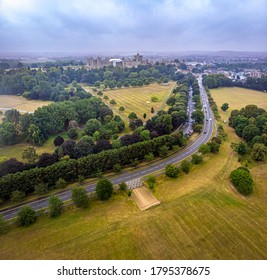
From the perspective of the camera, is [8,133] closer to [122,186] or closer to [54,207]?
[54,207]

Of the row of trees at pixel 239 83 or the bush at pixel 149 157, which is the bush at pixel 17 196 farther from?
the row of trees at pixel 239 83

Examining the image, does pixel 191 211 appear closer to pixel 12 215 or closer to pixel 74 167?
pixel 74 167

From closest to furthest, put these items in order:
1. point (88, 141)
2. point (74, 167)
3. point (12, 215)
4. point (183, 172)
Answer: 1. point (12, 215)
2. point (74, 167)
3. point (183, 172)
4. point (88, 141)

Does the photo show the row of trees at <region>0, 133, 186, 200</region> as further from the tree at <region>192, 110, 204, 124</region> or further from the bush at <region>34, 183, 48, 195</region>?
the tree at <region>192, 110, 204, 124</region>

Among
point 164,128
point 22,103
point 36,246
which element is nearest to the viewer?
point 36,246

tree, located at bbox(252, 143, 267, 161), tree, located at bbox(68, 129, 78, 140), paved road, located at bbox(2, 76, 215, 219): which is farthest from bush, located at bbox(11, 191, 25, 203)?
tree, located at bbox(252, 143, 267, 161)

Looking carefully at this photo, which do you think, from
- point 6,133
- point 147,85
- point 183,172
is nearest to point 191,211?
point 183,172
